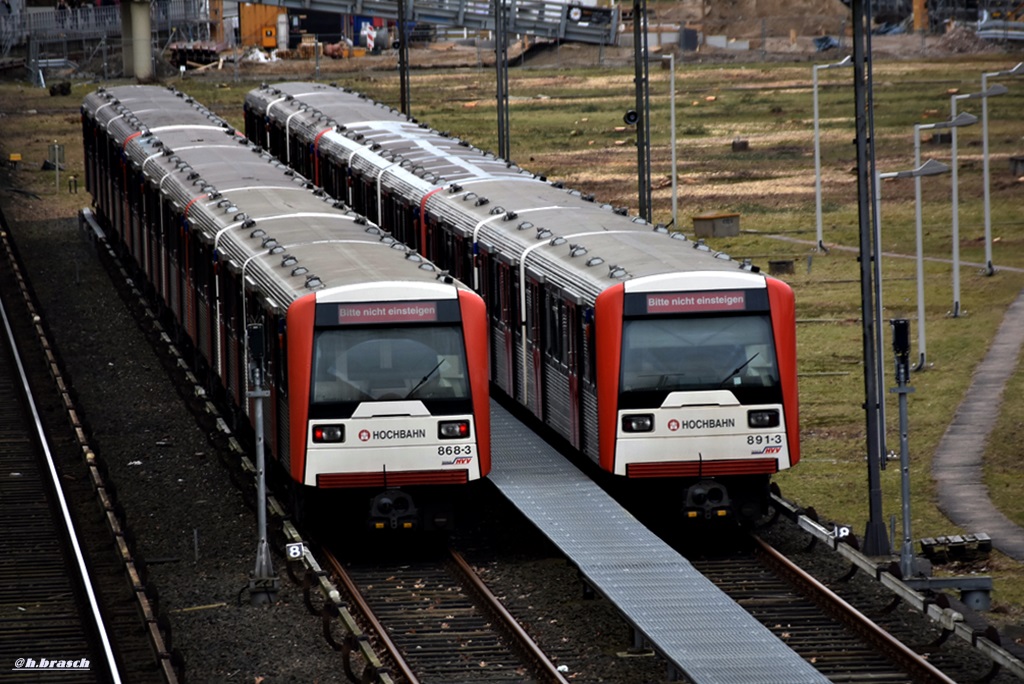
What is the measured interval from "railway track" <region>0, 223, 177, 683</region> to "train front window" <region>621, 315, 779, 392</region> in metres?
5.91

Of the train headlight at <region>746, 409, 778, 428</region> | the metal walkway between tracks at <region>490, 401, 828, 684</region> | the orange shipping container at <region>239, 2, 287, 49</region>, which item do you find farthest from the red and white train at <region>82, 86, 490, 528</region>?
the orange shipping container at <region>239, 2, 287, 49</region>

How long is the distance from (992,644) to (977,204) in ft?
133

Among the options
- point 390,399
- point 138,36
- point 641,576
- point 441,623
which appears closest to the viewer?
point 641,576

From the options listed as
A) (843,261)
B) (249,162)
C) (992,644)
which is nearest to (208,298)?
(249,162)

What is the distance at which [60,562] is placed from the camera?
23891 millimetres

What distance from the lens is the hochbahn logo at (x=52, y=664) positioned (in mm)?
19688

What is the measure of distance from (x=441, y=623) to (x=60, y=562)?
531 cm

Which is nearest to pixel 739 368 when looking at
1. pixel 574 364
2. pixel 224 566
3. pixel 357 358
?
pixel 574 364

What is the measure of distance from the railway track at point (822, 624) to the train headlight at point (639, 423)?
5.72ft

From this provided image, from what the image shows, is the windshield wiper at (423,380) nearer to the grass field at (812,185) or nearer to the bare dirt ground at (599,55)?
the grass field at (812,185)

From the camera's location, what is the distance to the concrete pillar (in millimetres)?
86625

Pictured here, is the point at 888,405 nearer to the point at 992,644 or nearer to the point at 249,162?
the point at 249,162

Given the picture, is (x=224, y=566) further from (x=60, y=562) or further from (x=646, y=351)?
(x=646, y=351)

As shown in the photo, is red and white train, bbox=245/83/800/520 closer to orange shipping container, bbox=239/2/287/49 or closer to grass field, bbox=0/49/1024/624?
grass field, bbox=0/49/1024/624
